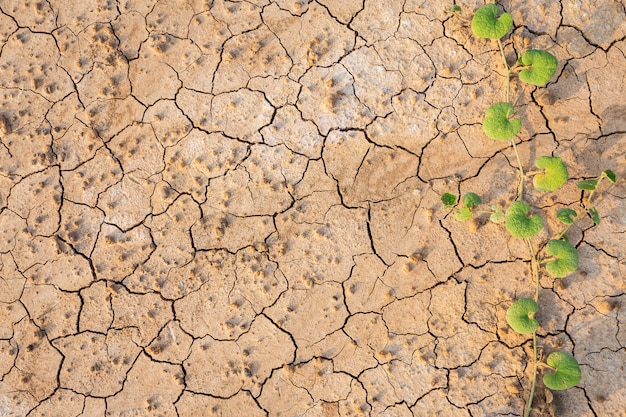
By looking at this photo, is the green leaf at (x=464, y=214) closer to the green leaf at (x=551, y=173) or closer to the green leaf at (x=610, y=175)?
the green leaf at (x=551, y=173)

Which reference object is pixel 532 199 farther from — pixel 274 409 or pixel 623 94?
pixel 274 409

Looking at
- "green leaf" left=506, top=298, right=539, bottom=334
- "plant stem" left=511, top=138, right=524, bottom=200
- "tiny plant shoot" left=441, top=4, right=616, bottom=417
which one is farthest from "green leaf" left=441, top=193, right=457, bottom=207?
"green leaf" left=506, top=298, right=539, bottom=334

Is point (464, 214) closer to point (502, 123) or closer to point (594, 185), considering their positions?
point (502, 123)

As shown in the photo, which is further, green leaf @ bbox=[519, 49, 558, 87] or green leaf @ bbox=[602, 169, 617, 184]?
green leaf @ bbox=[519, 49, 558, 87]

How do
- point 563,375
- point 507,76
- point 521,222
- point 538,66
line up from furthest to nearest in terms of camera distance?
point 507,76 < point 538,66 < point 521,222 < point 563,375

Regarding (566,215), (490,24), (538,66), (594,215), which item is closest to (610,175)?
(594,215)

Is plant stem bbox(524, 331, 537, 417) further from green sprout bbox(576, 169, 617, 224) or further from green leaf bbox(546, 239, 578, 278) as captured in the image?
green sprout bbox(576, 169, 617, 224)
